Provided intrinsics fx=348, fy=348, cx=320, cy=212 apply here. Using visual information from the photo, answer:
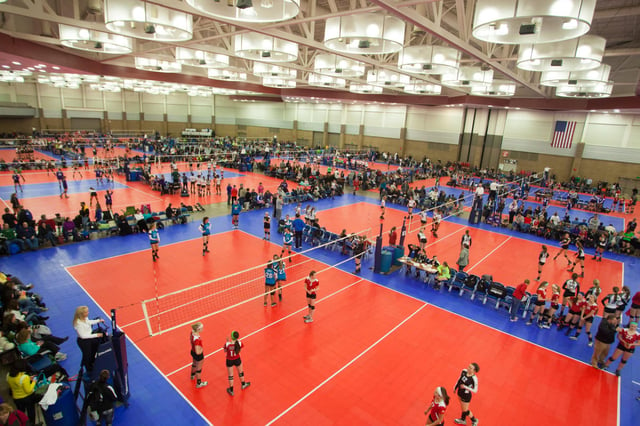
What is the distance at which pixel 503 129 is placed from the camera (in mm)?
46281

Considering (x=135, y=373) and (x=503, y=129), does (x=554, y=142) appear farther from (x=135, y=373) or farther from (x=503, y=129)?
(x=135, y=373)

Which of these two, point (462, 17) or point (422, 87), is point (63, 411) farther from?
point (422, 87)

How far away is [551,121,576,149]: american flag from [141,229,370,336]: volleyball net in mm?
37021

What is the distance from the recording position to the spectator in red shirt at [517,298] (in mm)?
12148

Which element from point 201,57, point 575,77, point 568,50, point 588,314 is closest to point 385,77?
point 575,77

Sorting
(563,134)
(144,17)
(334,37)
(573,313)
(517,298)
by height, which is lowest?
(573,313)

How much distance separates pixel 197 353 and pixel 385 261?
30.6ft

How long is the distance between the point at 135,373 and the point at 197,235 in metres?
10.7

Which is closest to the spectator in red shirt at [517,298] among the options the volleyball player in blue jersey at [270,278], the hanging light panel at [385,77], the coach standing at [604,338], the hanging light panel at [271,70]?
the coach standing at [604,338]

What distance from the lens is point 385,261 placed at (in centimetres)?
1530

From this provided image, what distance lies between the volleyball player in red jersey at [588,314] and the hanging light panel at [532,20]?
8219 mm

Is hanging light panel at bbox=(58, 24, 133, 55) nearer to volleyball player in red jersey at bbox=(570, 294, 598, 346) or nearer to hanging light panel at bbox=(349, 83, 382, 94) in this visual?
volleyball player in red jersey at bbox=(570, 294, 598, 346)

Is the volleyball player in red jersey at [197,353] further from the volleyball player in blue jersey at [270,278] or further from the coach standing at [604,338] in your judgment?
the coach standing at [604,338]

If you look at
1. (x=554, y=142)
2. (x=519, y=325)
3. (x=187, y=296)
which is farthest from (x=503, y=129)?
(x=187, y=296)
